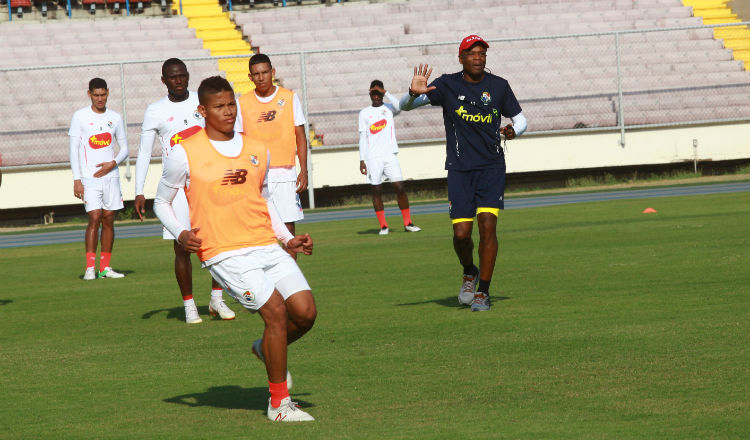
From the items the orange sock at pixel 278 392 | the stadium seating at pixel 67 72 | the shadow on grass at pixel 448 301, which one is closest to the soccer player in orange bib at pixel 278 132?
the shadow on grass at pixel 448 301

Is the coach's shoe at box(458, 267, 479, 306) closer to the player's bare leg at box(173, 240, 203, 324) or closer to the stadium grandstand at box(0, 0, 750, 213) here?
the player's bare leg at box(173, 240, 203, 324)

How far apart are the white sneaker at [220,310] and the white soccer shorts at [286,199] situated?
99cm

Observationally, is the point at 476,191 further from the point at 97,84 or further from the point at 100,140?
the point at 100,140

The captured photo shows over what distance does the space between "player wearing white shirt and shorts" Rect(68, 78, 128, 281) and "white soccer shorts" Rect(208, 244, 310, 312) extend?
25.6 ft

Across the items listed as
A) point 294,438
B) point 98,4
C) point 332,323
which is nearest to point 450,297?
point 332,323

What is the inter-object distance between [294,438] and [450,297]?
526 cm

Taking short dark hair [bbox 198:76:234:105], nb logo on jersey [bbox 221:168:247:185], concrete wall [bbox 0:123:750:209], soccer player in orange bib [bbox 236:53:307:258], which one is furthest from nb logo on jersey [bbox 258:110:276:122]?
concrete wall [bbox 0:123:750:209]

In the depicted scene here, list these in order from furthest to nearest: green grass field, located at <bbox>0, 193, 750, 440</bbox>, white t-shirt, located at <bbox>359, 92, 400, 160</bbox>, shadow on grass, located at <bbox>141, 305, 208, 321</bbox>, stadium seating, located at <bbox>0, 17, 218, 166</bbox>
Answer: stadium seating, located at <bbox>0, 17, 218, 166</bbox>, white t-shirt, located at <bbox>359, 92, 400, 160</bbox>, shadow on grass, located at <bbox>141, 305, 208, 321</bbox>, green grass field, located at <bbox>0, 193, 750, 440</bbox>

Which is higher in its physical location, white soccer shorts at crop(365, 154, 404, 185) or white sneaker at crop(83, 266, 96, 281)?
white soccer shorts at crop(365, 154, 404, 185)

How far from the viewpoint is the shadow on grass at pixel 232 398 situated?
642cm

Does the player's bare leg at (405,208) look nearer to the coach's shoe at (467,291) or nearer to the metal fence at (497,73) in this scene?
the metal fence at (497,73)

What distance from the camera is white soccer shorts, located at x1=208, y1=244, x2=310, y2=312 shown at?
6.02 meters

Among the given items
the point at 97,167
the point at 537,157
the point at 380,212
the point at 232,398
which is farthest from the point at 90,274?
the point at 537,157

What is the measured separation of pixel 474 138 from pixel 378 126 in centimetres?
941
